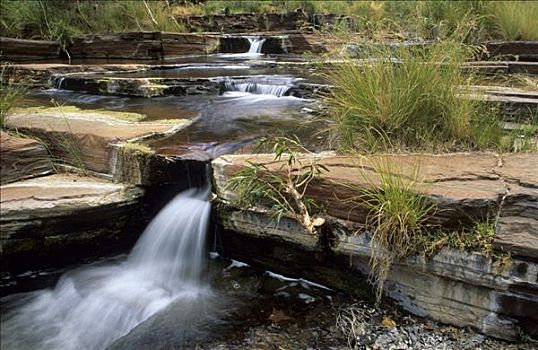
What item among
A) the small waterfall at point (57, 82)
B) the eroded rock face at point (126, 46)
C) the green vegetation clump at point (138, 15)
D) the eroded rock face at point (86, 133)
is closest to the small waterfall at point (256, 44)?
the eroded rock face at point (126, 46)

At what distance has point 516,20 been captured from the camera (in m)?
6.98

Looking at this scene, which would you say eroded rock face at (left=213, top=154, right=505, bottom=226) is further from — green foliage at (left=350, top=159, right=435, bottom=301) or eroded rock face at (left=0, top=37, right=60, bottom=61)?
eroded rock face at (left=0, top=37, right=60, bottom=61)

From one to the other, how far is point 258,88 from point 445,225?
3.71 metres

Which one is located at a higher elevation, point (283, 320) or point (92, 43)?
point (92, 43)

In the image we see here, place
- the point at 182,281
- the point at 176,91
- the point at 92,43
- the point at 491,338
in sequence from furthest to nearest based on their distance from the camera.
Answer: the point at 92,43 → the point at 176,91 → the point at 182,281 → the point at 491,338

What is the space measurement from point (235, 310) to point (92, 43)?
775 centimetres

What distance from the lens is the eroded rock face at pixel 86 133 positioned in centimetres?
342

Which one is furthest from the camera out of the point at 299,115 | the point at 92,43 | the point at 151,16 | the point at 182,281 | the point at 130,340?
the point at 151,16

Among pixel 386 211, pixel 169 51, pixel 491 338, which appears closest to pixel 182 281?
pixel 386 211

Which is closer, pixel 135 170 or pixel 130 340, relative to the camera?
pixel 130 340

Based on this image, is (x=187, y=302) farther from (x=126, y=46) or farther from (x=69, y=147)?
(x=126, y=46)

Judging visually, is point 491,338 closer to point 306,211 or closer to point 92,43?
point 306,211

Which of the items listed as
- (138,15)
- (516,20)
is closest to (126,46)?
(138,15)

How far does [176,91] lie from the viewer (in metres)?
5.74
